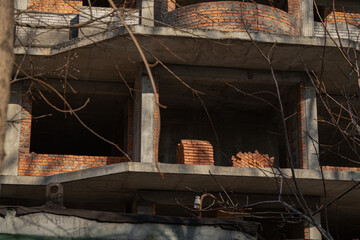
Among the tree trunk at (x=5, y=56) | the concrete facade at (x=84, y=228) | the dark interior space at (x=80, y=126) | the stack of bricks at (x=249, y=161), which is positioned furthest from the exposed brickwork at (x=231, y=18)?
the tree trunk at (x=5, y=56)

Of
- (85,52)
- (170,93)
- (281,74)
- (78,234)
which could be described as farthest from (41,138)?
(78,234)

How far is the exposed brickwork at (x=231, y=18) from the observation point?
16.4 m

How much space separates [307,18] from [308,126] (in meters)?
2.73

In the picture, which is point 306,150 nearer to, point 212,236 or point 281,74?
point 281,74

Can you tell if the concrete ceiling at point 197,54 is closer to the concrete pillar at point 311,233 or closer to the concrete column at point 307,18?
the concrete column at point 307,18

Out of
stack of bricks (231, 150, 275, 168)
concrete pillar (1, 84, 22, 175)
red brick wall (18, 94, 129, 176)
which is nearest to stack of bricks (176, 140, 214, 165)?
stack of bricks (231, 150, 275, 168)

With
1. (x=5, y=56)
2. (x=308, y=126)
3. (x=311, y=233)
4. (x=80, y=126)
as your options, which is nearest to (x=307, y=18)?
(x=308, y=126)

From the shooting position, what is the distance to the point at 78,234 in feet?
32.9

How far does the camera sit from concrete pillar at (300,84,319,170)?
17.1 m

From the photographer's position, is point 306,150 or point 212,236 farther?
point 306,150

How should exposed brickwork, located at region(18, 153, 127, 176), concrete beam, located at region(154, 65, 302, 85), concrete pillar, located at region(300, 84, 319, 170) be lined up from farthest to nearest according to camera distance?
exposed brickwork, located at region(18, 153, 127, 176)
concrete beam, located at region(154, 65, 302, 85)
concrete pillar, located at region(300, 84, 319, 170)

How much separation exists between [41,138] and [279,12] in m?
11.4

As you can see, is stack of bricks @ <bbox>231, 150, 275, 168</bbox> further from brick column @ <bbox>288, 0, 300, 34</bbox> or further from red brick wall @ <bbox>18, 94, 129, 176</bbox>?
brick column @ <bbox>288, 0, 300, 34</bbox>

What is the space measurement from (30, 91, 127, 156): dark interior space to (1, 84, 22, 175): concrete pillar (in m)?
1.86
